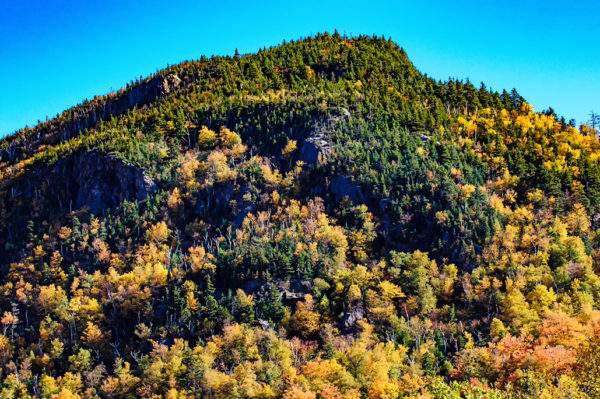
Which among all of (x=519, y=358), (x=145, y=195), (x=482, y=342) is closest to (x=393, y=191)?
(x=482, y=342)

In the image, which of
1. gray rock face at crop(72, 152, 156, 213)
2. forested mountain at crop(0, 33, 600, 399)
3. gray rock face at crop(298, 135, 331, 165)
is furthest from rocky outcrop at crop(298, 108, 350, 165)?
gray rock face at crop(72, 152, 156, 213)

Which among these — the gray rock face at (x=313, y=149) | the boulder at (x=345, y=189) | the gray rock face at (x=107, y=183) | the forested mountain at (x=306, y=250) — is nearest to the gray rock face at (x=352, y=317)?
the forested mountain at (x=306, y=250)

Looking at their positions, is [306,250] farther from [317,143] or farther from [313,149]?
[317,143]

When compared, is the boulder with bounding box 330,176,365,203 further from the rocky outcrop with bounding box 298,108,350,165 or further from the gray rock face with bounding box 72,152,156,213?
the gray rock face with bounding box 72,152,156,213

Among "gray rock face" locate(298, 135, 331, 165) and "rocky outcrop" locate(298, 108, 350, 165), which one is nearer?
"gray rock face" locate(298, 135, 331, 165)

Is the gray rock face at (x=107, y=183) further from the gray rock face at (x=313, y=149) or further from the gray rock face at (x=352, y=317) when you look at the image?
the gray rock face at (x=352, y=317)
